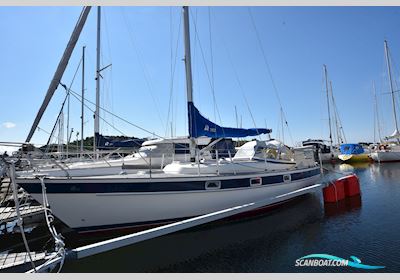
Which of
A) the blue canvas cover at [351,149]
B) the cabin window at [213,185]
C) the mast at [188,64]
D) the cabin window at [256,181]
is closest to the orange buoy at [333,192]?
the cabin window at [256,181]

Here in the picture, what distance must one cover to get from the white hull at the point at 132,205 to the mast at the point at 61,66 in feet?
6.53

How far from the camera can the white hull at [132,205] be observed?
670cm

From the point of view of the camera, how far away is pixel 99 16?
17.2m

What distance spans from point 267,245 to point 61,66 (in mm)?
7736

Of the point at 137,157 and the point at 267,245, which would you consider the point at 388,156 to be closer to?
the point at 137,157

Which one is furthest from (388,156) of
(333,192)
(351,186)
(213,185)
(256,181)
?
(213,185)

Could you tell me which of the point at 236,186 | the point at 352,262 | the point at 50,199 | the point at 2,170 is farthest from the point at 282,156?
the point at 2,170

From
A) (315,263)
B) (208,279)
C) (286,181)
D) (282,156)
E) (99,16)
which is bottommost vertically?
(315,263)

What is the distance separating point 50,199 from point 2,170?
2.13 meters

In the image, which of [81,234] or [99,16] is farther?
[99,16]

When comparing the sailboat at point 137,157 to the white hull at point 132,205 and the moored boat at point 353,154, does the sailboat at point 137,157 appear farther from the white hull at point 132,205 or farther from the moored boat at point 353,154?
the moored boat at point 353,154

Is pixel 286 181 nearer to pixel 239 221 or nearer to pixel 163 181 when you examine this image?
pixel 239 221

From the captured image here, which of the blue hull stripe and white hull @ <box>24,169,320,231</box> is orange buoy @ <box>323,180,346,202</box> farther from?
white hull @ <box>24,169,320,231</box>

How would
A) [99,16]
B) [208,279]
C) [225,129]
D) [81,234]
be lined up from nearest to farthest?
[208,279], [81,234], [225,129], [99,16]
